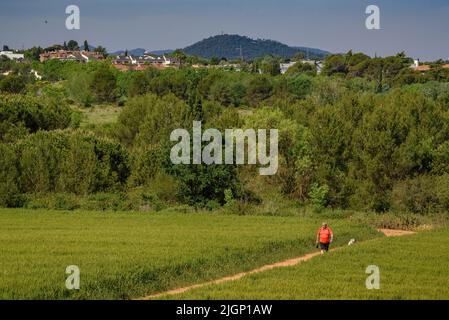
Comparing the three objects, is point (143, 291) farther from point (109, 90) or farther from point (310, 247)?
point (109, 90)

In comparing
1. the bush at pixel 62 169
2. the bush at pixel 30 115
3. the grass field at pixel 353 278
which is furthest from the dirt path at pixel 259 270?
the bush at pixel 30 115

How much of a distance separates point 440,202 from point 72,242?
2820 cm

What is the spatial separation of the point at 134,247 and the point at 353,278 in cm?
1087

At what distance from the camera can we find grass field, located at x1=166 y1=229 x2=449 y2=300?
20.8 m

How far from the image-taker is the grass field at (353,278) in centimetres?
2081

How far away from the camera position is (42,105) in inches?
3019

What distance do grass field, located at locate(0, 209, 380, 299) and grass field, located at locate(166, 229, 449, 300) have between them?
10.2 ft

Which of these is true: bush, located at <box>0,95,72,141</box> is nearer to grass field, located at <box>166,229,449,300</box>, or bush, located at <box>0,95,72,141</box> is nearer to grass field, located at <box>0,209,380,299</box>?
grass field, located at <box>0,209,380,299</box>

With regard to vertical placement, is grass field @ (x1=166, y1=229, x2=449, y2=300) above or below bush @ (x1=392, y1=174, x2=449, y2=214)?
above

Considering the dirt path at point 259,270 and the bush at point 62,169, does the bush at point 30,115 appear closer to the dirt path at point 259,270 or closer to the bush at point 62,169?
the bush at point 62,169

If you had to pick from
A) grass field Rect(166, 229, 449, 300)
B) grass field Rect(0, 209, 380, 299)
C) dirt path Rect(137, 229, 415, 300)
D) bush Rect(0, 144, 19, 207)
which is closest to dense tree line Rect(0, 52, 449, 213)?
bush Rect(0, 144, 19, 207)

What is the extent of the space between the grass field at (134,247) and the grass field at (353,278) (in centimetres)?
311

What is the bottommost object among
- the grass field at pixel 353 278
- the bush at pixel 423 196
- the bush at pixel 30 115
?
the bush at pixel 423 196
